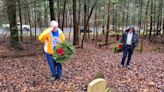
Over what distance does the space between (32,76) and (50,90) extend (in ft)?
4.99

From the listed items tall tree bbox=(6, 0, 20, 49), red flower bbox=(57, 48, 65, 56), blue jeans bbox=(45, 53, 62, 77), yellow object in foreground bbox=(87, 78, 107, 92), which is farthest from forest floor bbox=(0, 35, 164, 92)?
yellow object in foreground bbox=(87, 78, 107, 92)

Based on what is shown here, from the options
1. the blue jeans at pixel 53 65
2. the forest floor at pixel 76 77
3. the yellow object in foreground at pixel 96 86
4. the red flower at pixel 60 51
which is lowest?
the forest floor at pixel 76 77

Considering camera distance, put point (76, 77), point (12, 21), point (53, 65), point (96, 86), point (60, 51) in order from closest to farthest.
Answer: point (96, 86) → point (60, 51) → point (53, 65) → point (76, 77) → point (12, 21)

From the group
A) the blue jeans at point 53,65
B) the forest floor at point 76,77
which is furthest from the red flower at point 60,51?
the forest floor at point 76,77

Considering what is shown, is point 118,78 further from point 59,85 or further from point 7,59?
point 7,59

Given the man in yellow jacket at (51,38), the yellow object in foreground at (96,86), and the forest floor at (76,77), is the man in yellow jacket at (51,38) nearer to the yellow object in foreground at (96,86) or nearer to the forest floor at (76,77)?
the forest floor at (76,77)

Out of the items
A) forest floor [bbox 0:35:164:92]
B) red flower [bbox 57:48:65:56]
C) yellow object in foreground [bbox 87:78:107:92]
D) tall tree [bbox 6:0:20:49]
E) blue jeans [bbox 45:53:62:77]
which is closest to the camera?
yellow object in foreground [bbox 87:78:107:92]

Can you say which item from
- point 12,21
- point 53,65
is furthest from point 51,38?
point 12,21

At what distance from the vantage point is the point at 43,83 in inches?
240

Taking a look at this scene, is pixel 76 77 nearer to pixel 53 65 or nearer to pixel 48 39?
pixel 53 65

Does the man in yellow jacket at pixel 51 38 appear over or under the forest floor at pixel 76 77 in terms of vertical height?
over

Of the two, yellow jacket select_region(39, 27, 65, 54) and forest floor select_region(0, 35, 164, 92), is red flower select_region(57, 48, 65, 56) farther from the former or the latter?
forest floor select_region(0, 35, 164, 92)

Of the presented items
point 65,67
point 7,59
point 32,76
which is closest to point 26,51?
point 7,59

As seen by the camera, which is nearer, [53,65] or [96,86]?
[96,86]
